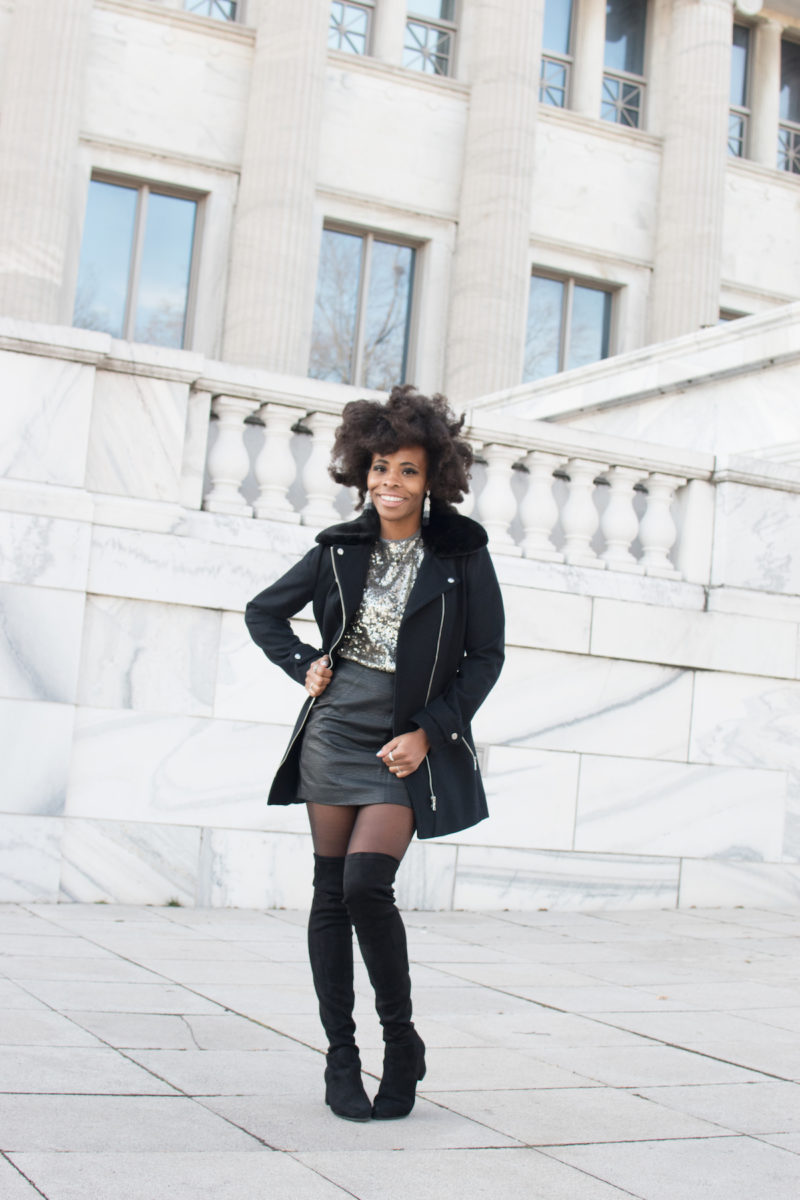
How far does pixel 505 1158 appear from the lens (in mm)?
3590

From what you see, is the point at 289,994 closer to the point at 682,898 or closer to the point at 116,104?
the point at 682,898

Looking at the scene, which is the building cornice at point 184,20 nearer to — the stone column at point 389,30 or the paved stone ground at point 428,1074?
the stone column at point 389,30

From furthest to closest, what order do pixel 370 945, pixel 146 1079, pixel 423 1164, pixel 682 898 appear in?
pixel 682 898
pixel 146 1079
pixel 370 945
pixel 423 1164

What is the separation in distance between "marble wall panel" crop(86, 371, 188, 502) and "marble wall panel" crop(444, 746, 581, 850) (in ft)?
8.05

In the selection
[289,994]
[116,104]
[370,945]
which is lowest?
[289,994]

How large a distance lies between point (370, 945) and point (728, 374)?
29.3 ft

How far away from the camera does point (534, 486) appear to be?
9.01 m

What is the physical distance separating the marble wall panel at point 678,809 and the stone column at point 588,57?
16.4 metres

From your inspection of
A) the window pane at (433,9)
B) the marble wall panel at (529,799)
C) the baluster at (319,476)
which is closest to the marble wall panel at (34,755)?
the baluster at (319,476)

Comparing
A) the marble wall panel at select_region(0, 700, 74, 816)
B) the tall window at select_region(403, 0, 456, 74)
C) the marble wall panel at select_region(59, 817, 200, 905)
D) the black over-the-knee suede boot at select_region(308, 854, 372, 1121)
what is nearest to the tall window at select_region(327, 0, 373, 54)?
the tall window at select_region(403, 0, 456, 74)

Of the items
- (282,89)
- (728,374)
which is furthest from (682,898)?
(282,89)

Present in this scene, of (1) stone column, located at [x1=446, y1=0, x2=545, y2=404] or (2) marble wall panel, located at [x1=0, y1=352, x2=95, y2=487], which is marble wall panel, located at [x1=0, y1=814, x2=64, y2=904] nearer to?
(2) marble wall panel, located at [x1=0, y1=352, x2=95, y2=487]

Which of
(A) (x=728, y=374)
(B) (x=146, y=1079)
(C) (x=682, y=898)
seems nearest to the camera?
(B) (x=146, y=1079)

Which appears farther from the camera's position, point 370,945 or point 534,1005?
point 534,1005
